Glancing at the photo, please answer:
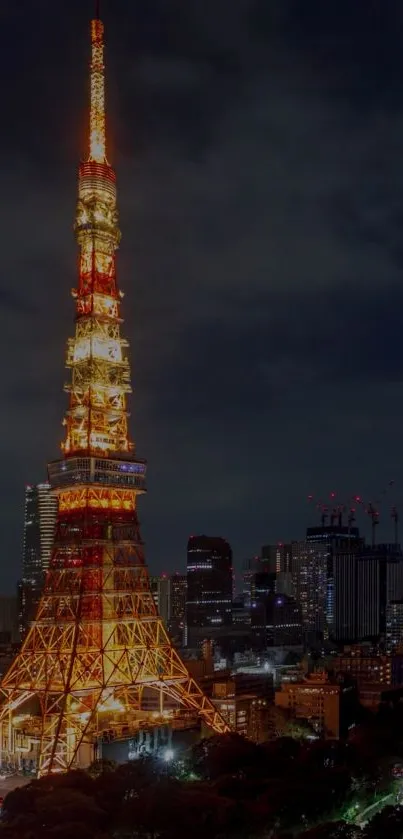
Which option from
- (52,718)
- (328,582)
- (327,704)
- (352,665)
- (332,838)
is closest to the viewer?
(332,838)

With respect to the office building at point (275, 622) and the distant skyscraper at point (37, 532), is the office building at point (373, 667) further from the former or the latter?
the distant skyscraper at point (37, 532)

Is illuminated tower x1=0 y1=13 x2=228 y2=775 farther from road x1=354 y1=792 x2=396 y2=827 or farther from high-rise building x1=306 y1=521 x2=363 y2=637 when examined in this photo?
high-rise building x1=306 y1=521 x2=363 y2=637

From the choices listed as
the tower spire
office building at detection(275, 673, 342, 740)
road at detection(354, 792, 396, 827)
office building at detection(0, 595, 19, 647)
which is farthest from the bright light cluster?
office building at detection(0, 595, 19, 647)

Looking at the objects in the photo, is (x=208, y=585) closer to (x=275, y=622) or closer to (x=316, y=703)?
(x=275, y=622)

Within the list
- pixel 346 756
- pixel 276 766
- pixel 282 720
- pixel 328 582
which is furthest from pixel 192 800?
pixel 328 582

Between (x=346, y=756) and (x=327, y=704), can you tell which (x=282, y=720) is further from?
(x=346, y=756)

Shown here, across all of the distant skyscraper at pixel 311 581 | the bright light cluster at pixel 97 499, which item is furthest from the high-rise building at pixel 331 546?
the bright light cluster at pixel 97 499
